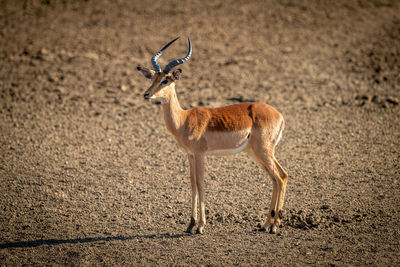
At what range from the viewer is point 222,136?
8.26 metres

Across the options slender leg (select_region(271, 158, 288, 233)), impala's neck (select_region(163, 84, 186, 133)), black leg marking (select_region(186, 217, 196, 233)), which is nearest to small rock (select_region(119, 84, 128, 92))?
impala's neck (select_region(163, 84, 186, 133))

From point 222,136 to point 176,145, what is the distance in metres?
4.23

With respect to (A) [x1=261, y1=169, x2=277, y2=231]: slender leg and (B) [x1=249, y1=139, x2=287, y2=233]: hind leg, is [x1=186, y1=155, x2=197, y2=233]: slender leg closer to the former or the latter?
(B) [x1=249, y1=139, x2=287, y2=233]: hind leg

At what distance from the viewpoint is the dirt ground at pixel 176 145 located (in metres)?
8.07

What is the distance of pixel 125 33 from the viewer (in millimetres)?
19812

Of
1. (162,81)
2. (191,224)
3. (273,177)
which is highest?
(162,81)

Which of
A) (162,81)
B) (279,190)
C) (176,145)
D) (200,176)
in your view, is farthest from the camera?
(176,145)

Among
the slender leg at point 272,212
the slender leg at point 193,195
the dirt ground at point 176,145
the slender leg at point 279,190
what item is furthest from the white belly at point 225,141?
the dirt ground at point 176,145

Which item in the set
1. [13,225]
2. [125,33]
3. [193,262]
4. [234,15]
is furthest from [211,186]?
[234,15]

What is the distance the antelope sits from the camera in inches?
323

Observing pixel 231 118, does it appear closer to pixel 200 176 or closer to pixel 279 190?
pixel 200 176

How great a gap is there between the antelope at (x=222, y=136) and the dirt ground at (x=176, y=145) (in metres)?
0.68

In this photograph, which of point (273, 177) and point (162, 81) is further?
point (273, 177)

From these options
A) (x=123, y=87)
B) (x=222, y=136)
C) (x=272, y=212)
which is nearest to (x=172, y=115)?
(x=222, y=136)
